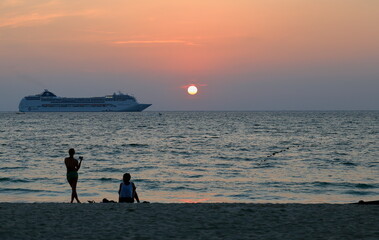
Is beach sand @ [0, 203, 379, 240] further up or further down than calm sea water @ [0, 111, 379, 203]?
further up

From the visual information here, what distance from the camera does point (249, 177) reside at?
26531 mm

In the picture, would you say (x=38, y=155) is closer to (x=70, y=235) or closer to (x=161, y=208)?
(x=161, y=208)

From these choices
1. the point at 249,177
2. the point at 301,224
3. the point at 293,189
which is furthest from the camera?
the point at 249,177

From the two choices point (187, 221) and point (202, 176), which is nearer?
point (187, 221)

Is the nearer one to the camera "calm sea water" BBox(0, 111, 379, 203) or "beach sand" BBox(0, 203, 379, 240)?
"beach sand" BBox(0, 203, 379, 240)

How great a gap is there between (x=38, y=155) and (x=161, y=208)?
28.7 m

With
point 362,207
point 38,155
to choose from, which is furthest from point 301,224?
point 38,155

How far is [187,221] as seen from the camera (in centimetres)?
1088

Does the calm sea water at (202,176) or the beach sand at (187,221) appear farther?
the calm sea water at (202,176)

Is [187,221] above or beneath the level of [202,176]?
above

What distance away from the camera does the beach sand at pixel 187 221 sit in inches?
374

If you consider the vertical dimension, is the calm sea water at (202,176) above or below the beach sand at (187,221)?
below

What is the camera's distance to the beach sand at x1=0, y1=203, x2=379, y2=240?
9492 mm

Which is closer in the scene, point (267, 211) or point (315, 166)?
point (267, 211)
